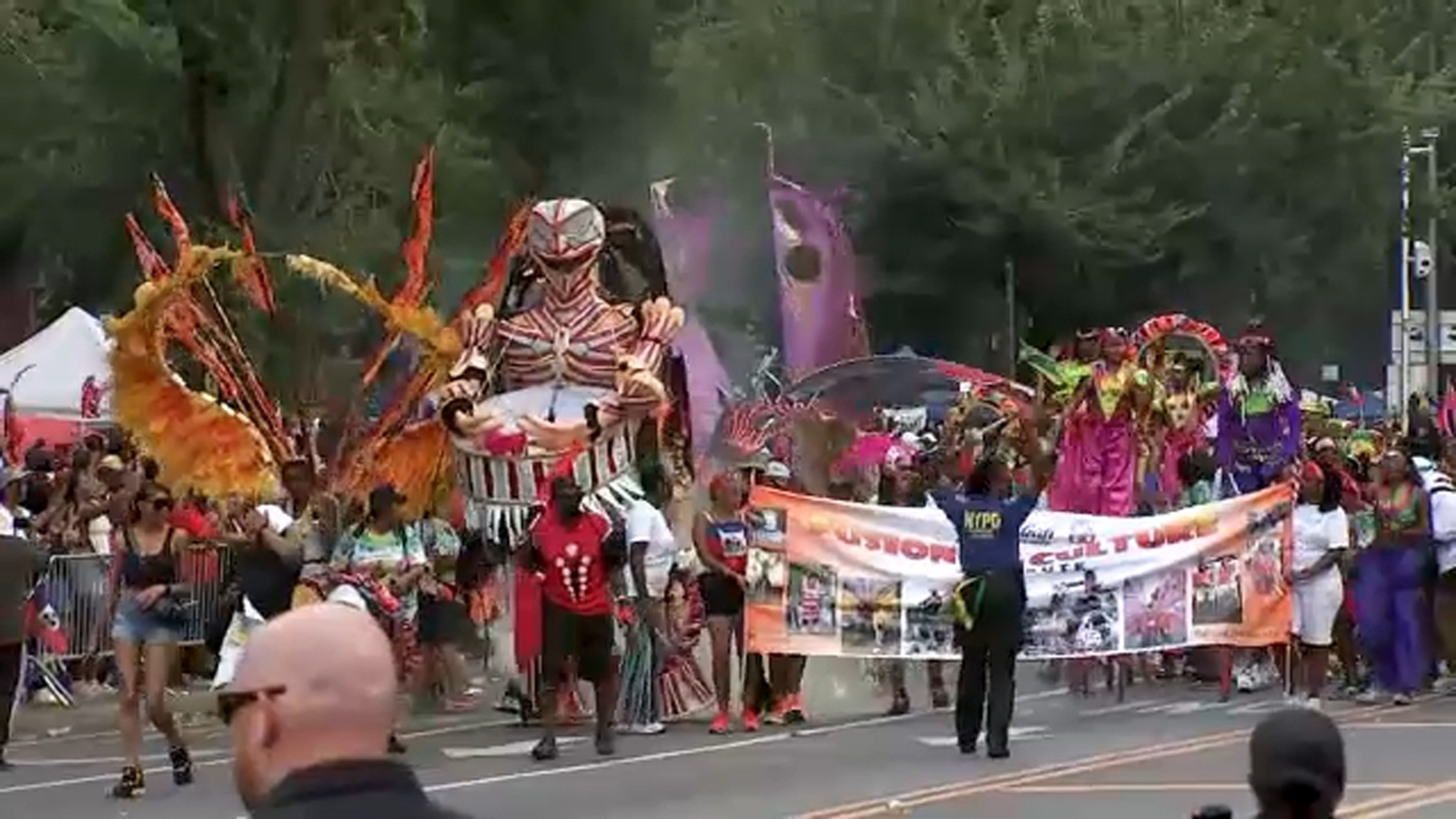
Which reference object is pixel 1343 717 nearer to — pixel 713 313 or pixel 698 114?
pixel 713 313

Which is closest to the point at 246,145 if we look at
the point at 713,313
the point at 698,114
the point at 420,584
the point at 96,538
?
the point at 96,538

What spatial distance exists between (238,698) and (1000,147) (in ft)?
131

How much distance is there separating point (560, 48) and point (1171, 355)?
11.3 metres

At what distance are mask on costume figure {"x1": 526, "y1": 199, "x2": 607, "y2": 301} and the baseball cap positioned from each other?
42.8 ft

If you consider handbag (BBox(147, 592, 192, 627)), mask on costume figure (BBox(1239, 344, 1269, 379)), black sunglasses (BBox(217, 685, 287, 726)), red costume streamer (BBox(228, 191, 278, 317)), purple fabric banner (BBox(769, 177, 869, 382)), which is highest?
purple fabric banner (BBox(769, 177, 869, 382))

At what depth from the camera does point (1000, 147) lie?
43.4 meters

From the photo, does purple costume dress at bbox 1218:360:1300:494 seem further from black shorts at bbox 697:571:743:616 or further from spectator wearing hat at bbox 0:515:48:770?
spectator wearing hat at bbox 0:515:48:770

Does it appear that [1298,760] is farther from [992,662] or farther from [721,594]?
[721,594]

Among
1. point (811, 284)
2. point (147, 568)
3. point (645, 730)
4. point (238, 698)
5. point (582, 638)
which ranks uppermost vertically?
point (811, 284)

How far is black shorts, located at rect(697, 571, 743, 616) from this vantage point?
56.5 ft

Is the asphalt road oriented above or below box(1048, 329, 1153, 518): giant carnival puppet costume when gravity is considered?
below

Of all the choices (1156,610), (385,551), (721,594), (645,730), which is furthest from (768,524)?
(385,551)

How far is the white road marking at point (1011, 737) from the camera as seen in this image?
16.1 meters

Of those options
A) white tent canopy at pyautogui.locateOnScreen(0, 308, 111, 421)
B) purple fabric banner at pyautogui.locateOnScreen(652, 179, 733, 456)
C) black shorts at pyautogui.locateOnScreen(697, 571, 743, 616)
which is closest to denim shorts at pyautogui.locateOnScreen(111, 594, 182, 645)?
black shorts at pyautogui.locateOnScreen(697, 571, 743, 616)
